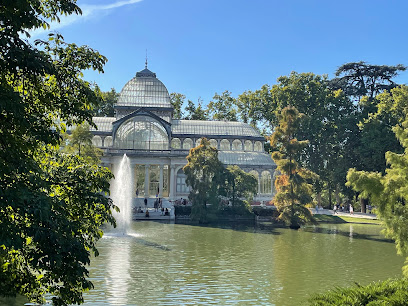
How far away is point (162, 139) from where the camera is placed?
65312 mm

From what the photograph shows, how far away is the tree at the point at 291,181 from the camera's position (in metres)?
42.9

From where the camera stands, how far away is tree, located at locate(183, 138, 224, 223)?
1831 inches

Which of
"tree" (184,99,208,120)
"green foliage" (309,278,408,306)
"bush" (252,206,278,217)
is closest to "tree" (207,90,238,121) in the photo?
"tree" (184,99,208,120)

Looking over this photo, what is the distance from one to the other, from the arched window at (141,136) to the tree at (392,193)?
→ 4849 centimetres

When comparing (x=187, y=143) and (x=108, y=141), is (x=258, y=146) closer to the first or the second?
(x=187, y=143)

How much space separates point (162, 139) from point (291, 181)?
87.1ft

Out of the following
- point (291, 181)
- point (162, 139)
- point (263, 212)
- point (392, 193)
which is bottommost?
point (263, 212)

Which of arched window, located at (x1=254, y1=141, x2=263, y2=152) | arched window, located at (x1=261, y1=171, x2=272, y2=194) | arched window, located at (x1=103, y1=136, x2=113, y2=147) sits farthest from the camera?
arched window, located at (x1=254, y1=141, x2=263, y2=152)

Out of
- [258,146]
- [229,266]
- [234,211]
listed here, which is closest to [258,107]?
[258,146]

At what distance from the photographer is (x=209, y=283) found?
18.6m

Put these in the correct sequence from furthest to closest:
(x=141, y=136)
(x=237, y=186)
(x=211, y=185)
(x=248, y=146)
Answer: (x=248, y=146) < (x=141, y=136) < (x=237, y=186) < (x=211, y=185)

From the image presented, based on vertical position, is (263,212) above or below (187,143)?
below

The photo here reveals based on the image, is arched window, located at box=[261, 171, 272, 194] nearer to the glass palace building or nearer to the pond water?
the glass palace building

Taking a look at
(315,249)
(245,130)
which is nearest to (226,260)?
(315,249)
